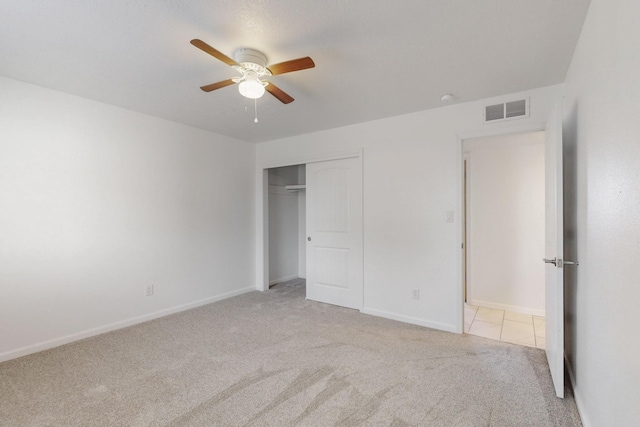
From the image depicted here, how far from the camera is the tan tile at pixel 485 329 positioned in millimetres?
3035

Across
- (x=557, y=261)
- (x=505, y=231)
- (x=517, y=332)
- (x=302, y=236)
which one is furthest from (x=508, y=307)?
(x=302, y=236)

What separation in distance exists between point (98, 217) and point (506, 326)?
460 cm

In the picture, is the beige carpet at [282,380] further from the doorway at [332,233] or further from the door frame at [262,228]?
the door frame at [262,228]

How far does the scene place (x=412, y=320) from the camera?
3350 mm

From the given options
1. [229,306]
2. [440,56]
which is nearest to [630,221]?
[440,56]

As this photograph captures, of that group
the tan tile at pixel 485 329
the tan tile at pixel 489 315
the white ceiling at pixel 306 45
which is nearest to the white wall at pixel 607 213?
the white ceiling at pixel 306 45

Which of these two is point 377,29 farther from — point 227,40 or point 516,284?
point 516,284

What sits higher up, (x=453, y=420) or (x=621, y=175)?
(x=621, y=175)

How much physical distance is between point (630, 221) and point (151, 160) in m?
4.06

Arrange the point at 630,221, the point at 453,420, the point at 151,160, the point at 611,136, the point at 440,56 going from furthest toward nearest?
the point at 151,160, the point at 440,56, the point at 453,420, the point at 611,136, the point at 630,221

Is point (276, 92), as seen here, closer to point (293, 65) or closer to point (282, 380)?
point (293, 65)

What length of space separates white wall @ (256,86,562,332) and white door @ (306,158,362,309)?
0.53 feet

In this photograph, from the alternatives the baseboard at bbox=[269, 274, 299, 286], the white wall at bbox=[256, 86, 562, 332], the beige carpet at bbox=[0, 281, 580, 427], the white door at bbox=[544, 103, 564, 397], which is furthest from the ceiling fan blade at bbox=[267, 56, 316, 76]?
the baseboard at bbox=[269, 274, 299, 286]

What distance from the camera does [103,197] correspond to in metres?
3.11
